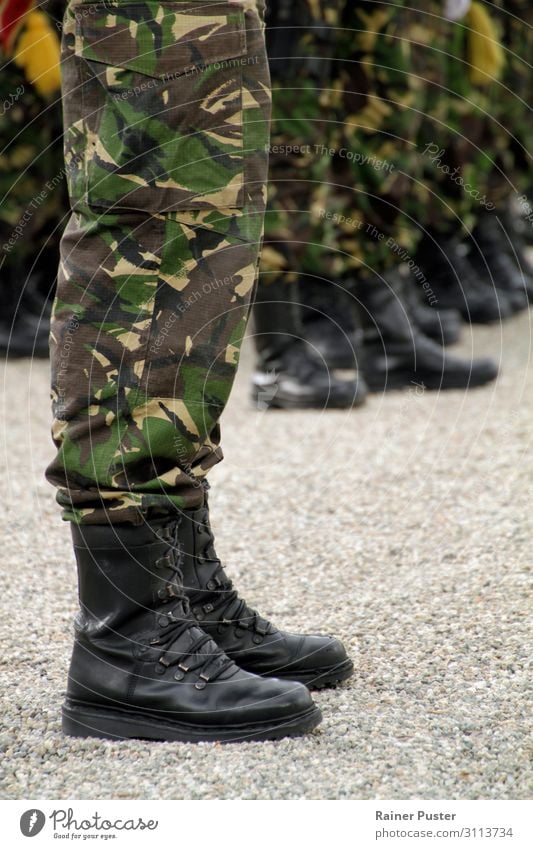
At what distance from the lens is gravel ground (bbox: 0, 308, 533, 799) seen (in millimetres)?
1312

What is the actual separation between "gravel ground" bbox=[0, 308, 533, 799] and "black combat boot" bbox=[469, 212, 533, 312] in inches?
69.7

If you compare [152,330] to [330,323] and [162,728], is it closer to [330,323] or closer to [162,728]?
[162,728]

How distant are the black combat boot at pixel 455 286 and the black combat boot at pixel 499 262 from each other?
0.74 feet

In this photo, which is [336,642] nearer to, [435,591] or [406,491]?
[435,591]

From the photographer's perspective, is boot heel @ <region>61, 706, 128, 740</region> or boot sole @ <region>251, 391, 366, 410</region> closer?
boot heel @ <region>61, 706, 128, 740</region>

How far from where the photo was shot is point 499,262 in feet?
17.4

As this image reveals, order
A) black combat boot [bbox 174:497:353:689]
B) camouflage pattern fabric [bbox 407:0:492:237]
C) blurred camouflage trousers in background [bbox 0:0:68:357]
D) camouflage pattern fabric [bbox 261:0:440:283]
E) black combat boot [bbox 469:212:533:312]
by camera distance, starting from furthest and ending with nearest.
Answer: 1. black combat boot [bbox 469:212:533:312]
2. blurred camouflage trousers in background [bbox 0:0:68:357]
3. camouflage pattern fabric [bbox 407:0:492:237]
4. camouflage pattern fabric [bbox 261:0:440:283]
5. black combat boot [bbox 174:497:353:689]

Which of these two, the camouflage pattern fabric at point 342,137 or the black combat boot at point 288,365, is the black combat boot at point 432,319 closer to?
the camouflage pattern fabric at point 342,137

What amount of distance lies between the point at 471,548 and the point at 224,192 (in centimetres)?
104

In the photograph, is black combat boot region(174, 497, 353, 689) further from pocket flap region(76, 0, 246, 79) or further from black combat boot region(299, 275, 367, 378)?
black combat boot region(299, 275, 367, 378)

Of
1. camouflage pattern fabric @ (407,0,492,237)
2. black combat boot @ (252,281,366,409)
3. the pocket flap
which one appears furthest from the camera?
camouflage pattern fabric @ (407,0,492,237)

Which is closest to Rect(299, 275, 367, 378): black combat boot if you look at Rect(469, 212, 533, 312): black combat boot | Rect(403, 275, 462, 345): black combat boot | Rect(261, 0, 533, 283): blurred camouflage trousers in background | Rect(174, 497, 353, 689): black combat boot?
Rect(261, 0, 533, 283): blurred camouflage trousers in background

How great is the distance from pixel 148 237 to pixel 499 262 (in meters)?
4.18

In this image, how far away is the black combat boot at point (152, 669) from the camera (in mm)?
1394
